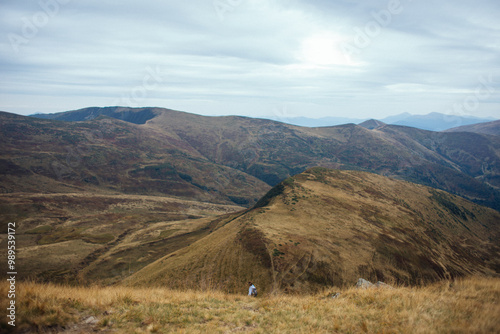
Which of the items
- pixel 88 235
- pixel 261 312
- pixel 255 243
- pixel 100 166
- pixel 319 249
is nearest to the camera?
pixel 261 312

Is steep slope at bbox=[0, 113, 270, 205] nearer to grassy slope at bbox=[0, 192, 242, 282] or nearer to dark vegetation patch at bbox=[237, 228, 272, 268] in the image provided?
grassy slope at bbox=[0, 192, 242, 282]

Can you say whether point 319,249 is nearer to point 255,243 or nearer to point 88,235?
point 255,243

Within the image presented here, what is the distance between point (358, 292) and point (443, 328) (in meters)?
4.52

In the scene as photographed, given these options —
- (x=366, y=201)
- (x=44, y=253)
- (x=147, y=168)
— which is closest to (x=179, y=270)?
(x=44, y=253)

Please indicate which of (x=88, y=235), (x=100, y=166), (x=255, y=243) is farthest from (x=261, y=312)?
(x=100, y=166)

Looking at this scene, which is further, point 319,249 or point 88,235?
point 88,235

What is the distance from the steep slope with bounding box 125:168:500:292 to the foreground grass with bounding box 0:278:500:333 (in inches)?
396

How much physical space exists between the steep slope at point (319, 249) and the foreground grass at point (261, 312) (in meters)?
10.1

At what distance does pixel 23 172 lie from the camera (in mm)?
111500

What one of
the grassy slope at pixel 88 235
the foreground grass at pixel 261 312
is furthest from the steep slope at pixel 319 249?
the grassy slope at pixel 88 235

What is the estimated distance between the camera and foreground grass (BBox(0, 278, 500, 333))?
7379mm

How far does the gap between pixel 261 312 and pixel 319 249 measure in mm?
16871

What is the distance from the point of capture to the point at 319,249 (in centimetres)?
2522

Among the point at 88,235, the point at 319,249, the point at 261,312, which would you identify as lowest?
the point at 88,235
